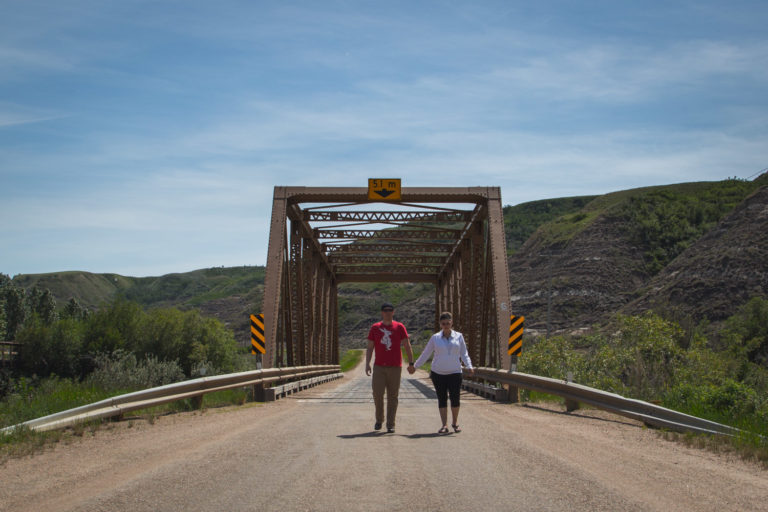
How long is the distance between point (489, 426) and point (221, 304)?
488ft

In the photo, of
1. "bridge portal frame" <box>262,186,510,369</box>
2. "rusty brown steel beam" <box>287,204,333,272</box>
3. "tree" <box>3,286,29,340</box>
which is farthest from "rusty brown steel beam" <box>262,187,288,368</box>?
"tree" <box>3,286,29,340</box>

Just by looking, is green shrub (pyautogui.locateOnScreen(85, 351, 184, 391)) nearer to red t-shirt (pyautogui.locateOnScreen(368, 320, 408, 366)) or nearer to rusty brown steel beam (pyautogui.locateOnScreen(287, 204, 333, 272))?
rusty brown steel beam (pyautogui.locateOnScreen(287, 204, 333, 272))

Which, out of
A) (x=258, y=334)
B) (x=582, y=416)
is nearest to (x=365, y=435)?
(x=582, y=416)

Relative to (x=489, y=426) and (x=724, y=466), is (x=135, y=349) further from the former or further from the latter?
(x=724, y=466)

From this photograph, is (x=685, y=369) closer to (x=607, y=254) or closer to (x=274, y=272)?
(x=274, y=272)

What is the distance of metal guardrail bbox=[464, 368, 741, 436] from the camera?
822 centimetres

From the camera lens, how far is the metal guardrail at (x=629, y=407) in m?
8.22

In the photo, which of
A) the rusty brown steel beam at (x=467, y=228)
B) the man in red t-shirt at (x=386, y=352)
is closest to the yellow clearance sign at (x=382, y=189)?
the rusty brown steel beam at (x=467, y=228)

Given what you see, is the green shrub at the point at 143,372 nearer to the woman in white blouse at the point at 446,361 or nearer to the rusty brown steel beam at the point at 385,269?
the woman in white blouse at the point at 446,361

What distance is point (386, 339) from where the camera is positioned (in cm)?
890

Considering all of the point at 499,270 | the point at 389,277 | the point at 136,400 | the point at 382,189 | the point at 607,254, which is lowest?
the point at 136,400

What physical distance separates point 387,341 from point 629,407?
3948 millimetres

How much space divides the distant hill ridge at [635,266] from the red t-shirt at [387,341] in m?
20.8

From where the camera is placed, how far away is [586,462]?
20.9 ft
